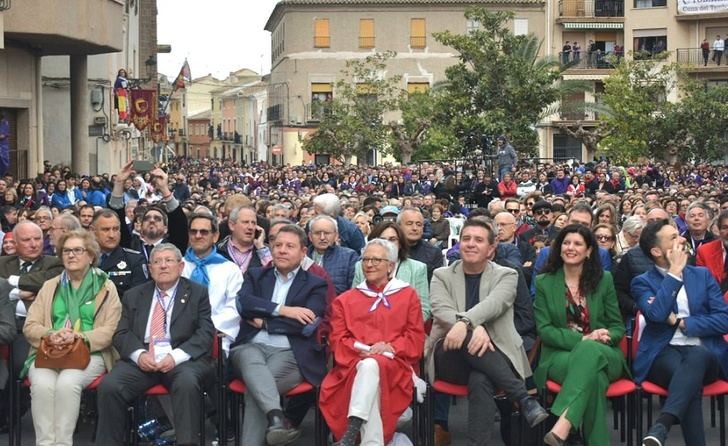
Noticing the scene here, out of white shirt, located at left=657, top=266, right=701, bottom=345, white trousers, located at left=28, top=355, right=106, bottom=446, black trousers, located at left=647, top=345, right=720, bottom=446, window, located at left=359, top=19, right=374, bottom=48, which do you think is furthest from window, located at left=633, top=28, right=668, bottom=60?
white trousers, located at left=28, top=355, right=106, bottom=446

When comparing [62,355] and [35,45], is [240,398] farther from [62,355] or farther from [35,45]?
[35,45]

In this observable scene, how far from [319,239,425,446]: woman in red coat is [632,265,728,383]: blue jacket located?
153cm

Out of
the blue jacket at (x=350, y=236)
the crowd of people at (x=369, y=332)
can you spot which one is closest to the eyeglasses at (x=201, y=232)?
the crowd of people at (x=369, y=332)

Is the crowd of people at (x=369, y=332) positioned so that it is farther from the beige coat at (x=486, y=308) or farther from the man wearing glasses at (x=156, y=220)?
the man wearing glasses at (x=156, y=220)

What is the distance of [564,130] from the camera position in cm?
6375

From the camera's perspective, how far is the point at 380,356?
27.0 ft

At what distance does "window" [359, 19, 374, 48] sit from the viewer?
7425 cm

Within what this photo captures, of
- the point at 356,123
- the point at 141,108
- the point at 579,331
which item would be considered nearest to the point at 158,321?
the point at 579,331

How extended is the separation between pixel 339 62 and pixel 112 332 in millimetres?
66307

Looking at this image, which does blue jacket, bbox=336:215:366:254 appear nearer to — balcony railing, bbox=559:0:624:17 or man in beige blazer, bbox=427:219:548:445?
man in beige blazer, bbox=427:219:548:445

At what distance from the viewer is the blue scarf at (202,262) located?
9414 mm

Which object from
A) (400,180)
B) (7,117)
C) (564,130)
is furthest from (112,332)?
(564,130)

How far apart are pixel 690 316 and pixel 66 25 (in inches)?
826

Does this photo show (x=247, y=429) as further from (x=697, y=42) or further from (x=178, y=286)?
(x=697, y=42)
